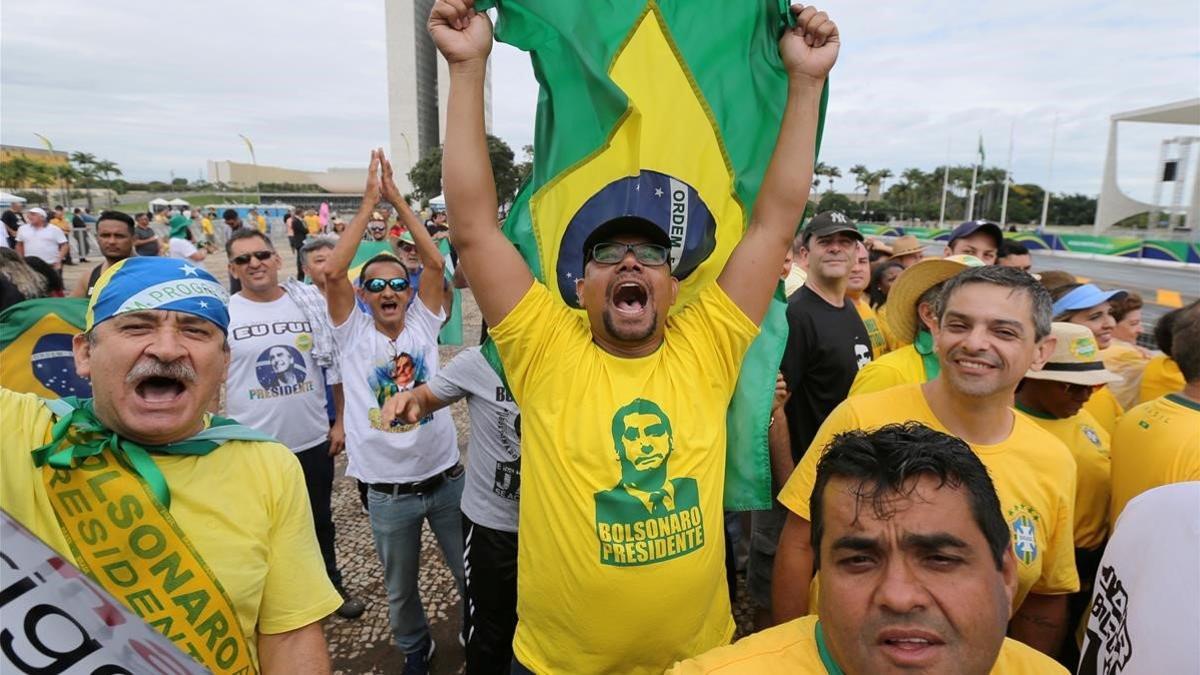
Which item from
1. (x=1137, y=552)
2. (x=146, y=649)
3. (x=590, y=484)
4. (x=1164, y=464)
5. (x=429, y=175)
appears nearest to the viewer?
(x=146, y=649)

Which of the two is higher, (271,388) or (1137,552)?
(1137,552)

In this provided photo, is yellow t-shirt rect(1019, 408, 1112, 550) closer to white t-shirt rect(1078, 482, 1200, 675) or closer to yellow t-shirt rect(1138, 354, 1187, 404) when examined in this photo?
yellow t-shirt rect(1138, 354, 1187, 404)

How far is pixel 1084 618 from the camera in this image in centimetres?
232

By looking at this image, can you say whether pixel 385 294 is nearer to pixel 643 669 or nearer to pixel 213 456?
pixel 213 456

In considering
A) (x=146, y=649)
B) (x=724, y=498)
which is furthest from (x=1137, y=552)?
(x=146, y=649)

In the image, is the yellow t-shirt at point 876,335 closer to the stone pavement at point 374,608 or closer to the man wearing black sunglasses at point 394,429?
the stone pavement at point 374,608

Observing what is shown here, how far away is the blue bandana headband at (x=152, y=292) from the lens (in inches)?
58.4

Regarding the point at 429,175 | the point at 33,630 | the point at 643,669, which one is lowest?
the point at 643,669

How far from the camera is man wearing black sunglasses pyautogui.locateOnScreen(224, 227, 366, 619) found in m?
3.46

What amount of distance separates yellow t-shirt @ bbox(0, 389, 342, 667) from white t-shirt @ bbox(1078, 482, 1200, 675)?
5.94 feet

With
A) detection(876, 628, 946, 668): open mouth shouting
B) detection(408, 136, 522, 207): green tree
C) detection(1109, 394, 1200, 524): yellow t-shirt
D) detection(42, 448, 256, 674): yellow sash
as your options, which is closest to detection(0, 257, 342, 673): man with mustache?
detection(42, 448, 256, 674): yellow sash

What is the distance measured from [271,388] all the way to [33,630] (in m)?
2.65

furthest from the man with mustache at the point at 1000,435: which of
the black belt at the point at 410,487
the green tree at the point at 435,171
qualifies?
the green tree at the point at 435,171

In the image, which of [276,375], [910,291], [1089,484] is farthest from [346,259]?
[1089,484]
